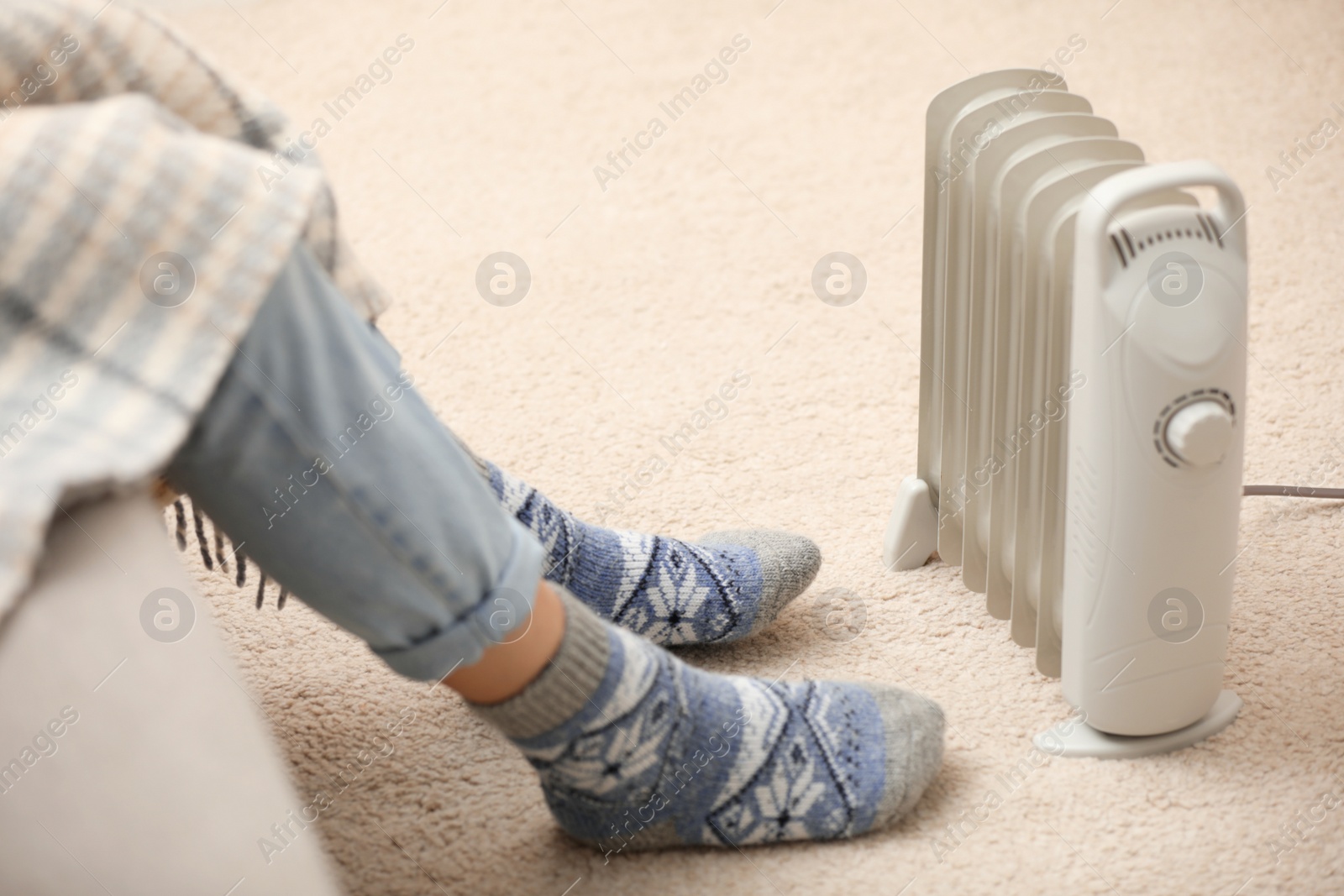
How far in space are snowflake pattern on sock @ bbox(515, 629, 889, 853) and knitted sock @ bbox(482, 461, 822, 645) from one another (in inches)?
4.7

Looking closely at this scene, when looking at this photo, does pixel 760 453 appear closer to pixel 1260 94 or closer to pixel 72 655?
pixel 72 655

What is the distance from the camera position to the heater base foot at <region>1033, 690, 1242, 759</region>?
2.39 ft

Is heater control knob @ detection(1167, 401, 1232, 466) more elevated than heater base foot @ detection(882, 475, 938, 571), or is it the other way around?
heater control knob @ detection(1167, 401, 1232, 466)

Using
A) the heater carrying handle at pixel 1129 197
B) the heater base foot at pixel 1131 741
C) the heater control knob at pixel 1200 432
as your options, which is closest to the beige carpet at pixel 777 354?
the heater base foot at pixel 1131 741

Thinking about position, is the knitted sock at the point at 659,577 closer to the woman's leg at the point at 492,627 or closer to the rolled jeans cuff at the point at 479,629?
the woman's leg at the point at 492,627

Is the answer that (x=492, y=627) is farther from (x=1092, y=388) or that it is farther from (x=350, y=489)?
(x=1092, y=388)

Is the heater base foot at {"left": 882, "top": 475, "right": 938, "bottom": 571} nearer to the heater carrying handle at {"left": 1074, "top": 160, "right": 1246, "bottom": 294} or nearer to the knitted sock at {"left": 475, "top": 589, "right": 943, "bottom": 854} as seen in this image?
the knitted sock at {"left": 475, "top": 589, "right": 943, "bottom": 854}

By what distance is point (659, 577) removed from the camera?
0.81 metres

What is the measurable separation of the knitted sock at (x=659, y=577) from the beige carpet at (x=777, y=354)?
0.14ft

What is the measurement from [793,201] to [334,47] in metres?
1.02

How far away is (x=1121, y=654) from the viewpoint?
693mm

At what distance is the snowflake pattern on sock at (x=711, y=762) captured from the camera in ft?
2.02

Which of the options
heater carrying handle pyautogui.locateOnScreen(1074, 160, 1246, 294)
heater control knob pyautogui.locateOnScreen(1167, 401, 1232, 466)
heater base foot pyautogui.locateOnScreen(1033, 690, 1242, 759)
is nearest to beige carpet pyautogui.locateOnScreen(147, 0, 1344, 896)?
heater base foot pyautogui.locateOnScreen(1033, 690, 1242, 759)

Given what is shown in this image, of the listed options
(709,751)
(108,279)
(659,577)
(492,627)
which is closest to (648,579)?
(659,577)
